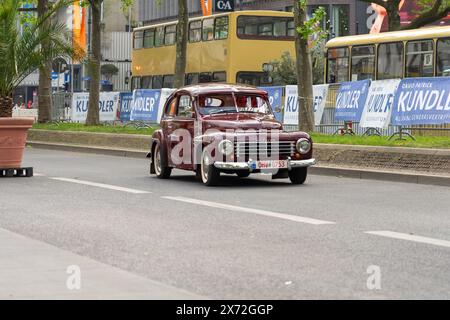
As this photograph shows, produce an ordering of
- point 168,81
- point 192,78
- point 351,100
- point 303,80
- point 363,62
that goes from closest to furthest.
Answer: point 351,100 < point 303,80 < point 363,62 < point 192,78 < point 168,81

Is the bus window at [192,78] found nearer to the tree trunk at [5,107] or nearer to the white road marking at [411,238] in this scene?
the tree trunk at [5,107]

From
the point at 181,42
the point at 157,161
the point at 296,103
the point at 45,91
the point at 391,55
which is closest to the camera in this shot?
the point at 157,161

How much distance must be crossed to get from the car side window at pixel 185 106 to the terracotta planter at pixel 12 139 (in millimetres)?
2682

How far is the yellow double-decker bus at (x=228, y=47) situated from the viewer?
41156mm

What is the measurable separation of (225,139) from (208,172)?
0.64 m

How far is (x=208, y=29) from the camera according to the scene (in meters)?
42.3

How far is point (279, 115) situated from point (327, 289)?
73.6 feet

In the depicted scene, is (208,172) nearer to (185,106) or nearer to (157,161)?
(185,106)

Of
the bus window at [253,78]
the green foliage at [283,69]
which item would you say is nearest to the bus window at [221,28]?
the bus window at [253,78]

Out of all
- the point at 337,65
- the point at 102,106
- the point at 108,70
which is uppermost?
the point at 108,70

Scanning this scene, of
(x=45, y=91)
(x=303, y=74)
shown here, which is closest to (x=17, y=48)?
(x=303, y=74)

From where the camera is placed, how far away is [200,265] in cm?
955

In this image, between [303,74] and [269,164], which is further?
[303,74]
